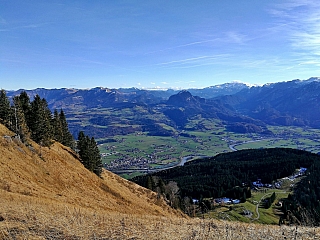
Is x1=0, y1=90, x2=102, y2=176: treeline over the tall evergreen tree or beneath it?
over

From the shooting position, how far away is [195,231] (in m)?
14.1

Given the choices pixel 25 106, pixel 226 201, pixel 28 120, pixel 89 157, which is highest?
pixel 25 106

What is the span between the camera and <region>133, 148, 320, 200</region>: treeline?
395 feet

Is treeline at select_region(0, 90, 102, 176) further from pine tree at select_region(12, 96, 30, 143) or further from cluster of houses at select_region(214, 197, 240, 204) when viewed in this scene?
cluster of houses at select_region(214, 197, 240, 204)

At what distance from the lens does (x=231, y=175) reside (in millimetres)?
155125

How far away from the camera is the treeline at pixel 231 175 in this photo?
12037 cm

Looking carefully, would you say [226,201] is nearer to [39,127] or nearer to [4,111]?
[39,127]

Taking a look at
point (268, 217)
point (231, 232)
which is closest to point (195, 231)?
point (231, 232)

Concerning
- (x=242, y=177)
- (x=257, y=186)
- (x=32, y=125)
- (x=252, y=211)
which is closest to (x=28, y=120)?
(x=32, y=125)

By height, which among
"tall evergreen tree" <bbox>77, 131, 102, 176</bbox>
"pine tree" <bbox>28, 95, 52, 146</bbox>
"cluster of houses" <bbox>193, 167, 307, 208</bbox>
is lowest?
"cluster of houses" <bbox>193, 167, 307, 208</bbox>

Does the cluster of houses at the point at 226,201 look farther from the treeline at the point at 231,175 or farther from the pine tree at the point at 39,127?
the pine tree at the point at 39,127

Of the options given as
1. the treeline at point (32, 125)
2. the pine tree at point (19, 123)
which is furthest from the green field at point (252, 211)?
the pine tree at point (19, 123)

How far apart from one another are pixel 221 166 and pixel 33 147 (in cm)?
15001

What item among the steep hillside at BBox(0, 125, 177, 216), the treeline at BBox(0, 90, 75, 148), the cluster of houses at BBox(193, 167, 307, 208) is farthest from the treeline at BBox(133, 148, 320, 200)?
the steep hillside at BBox(0, 125, 177, 216)
